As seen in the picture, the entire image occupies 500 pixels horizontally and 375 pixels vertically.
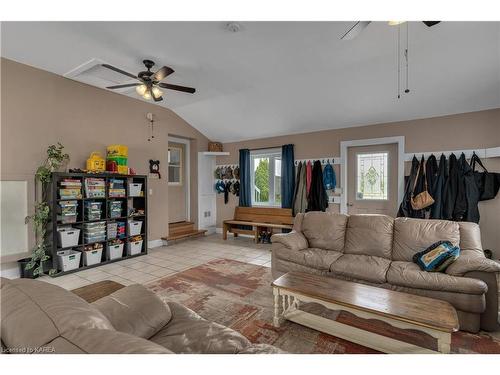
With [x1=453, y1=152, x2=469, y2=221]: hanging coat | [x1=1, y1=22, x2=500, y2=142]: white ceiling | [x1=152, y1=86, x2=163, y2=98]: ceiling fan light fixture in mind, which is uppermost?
[x1=1, y1=22, x2=500, y2=142]: white ceiling

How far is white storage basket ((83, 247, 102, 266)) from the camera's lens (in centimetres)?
386

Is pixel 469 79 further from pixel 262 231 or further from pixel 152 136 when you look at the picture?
pixel 152 136

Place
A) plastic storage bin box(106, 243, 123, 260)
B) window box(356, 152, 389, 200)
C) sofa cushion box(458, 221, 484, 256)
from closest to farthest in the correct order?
sofa cushion box(458, 221, 484, 256) → plastic storage bin box(106, 243, 123, 260) → window box(356, 152, 389, 200)

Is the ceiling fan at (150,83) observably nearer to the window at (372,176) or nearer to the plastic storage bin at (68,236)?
the plastic storage bin at (68,236)

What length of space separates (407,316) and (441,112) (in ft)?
12.3

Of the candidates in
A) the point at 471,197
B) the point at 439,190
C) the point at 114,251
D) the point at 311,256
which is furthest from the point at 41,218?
the point at 471,197

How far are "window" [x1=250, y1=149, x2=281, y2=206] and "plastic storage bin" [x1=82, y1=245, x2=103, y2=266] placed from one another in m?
3.43

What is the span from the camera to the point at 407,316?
1682 millimetres

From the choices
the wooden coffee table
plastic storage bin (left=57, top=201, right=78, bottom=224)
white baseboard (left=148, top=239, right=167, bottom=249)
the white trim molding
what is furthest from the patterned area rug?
the white trim molding

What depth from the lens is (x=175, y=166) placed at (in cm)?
628

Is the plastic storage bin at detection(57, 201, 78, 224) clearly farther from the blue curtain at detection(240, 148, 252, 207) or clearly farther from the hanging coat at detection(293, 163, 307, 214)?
the hanging coat at detection(293, 163, 307, 214)

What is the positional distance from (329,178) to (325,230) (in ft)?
6.17

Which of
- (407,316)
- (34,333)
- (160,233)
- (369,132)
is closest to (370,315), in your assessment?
(407,316)

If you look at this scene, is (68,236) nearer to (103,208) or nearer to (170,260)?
(103,208)
